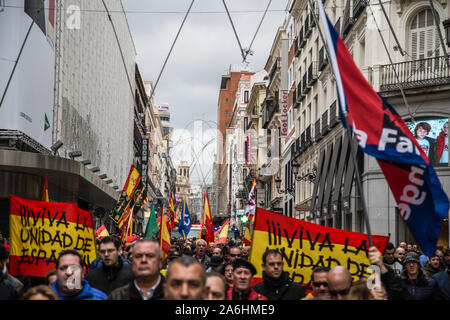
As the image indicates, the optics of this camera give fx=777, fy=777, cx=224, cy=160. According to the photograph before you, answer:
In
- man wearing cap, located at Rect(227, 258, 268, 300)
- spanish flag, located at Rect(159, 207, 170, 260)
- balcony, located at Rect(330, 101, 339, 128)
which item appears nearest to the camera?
man wearing cap, located at Rect(227, 258, 268, 300)

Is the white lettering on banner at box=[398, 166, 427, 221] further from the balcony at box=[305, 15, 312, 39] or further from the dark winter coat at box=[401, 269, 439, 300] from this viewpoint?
the balcony at box=[305, 15, 312, 39]

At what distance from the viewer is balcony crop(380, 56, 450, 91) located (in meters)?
23.5

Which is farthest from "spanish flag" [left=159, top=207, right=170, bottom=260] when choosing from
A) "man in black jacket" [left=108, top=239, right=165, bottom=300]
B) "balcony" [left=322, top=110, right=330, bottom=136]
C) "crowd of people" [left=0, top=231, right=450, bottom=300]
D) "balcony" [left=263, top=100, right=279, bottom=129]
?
"balcony" [left=263, top=100, right=279, bottom=129]

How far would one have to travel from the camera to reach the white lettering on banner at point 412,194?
25.9ft

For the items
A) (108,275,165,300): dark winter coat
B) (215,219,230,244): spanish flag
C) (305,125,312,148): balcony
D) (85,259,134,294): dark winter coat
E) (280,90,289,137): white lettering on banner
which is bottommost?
(108,275,165,300): dark winter coat

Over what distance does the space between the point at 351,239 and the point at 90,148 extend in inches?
1168

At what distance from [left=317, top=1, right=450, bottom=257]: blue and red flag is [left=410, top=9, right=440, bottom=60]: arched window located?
16.8 metres

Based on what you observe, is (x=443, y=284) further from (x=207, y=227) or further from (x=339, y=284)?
(x=207, y=227)

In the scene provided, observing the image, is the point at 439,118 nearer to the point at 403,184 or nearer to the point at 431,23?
the point at 431,23

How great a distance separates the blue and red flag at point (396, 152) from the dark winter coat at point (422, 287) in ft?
4.17

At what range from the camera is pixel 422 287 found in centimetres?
923

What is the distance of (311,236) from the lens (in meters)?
9.88

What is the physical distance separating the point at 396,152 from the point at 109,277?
3370 mm
